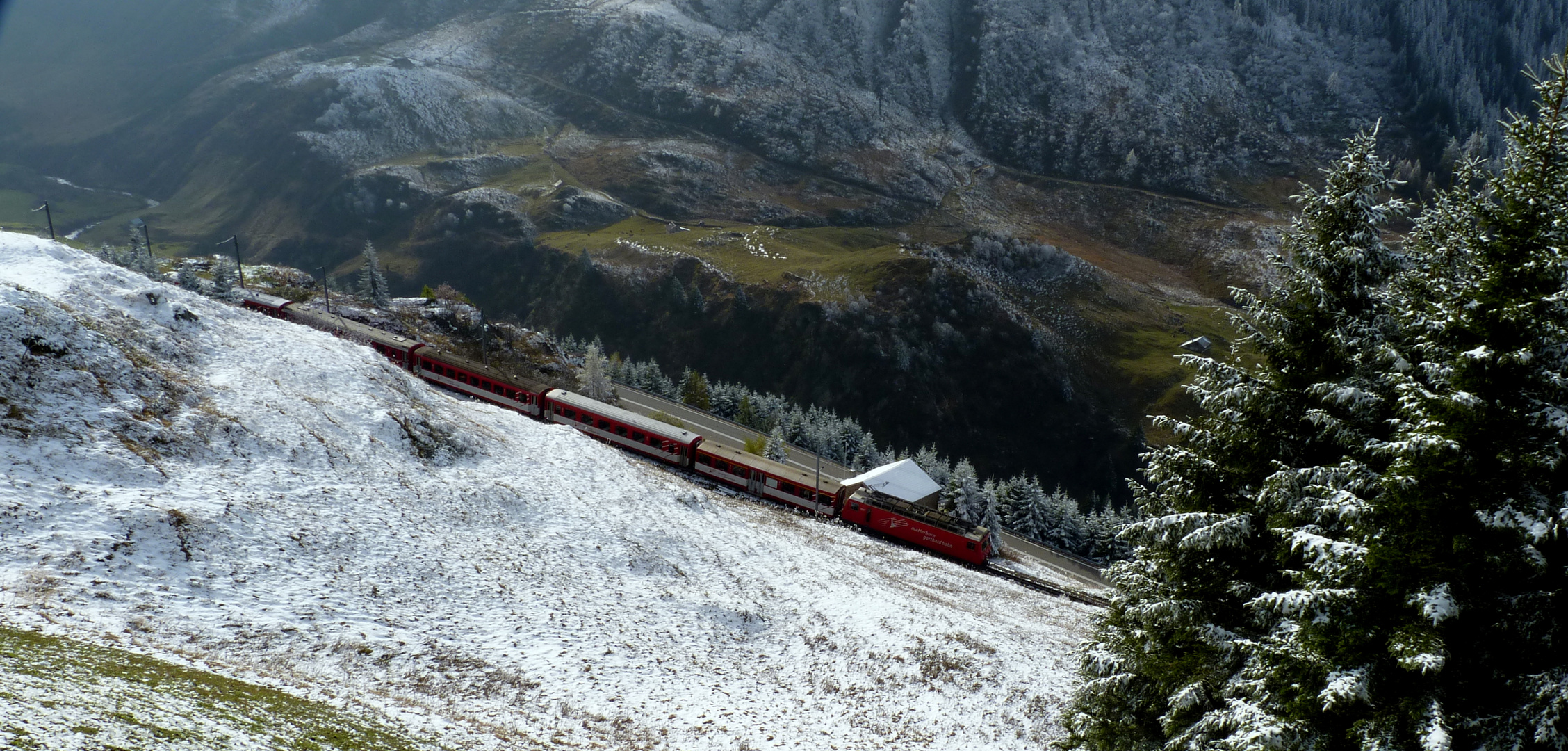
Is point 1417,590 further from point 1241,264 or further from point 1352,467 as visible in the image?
point 1241,264

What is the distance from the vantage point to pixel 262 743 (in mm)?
11820

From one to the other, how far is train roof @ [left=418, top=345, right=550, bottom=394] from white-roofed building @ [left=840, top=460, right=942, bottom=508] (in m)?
23.3

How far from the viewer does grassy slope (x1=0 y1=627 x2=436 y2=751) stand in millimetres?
10320

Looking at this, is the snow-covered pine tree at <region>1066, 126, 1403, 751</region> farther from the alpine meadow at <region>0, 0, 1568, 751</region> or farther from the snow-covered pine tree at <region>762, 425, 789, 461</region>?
the snow-covered pine tree at <region>762, 425, 789, 461</region>

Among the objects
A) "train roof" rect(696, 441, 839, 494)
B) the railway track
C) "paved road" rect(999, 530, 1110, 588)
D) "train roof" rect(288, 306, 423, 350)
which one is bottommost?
"paved road" rect(999, 530, 1110, 588)

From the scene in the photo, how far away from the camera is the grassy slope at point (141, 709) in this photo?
406 inches

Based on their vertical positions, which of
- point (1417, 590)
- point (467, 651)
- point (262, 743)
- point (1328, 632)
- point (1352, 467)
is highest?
point (1352, 467)

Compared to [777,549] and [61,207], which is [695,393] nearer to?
[777,549]

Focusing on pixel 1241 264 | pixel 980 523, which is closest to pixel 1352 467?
pixel 980 523

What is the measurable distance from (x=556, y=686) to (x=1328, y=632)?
16423 millimetres

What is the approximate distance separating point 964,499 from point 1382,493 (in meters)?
45.4

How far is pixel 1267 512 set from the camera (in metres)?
13.1

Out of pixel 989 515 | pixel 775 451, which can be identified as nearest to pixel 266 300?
pixel 775 451

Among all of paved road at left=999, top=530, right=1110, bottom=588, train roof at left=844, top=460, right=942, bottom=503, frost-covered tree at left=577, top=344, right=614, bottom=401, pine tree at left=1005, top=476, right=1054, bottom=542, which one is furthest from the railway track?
frost-covered tree at left=577, top=344, right=614, bottom=401
